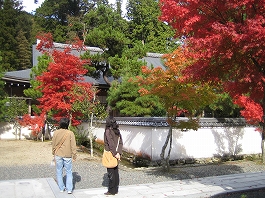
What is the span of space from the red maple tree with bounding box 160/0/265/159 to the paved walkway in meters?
2.27

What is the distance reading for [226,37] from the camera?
14.5 ft

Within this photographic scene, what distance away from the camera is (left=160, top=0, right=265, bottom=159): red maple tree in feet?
13.9

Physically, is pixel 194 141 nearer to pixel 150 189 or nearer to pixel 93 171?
pixel 93 171

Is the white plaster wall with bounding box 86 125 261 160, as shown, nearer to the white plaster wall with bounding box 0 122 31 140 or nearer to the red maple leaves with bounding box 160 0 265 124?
the red maple leaves with bounding box 160 0 265 124

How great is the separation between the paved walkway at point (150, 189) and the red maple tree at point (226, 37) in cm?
227

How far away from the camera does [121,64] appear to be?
48.6 ft

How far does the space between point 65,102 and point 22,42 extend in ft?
87.4

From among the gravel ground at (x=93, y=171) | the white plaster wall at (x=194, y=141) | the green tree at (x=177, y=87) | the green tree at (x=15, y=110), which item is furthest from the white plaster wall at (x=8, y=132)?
the green tree at (x=177, y=87)

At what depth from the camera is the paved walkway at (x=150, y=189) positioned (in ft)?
18.4

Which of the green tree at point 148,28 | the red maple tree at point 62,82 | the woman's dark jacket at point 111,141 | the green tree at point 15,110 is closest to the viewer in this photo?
the woman's dark jacket at point 111,141

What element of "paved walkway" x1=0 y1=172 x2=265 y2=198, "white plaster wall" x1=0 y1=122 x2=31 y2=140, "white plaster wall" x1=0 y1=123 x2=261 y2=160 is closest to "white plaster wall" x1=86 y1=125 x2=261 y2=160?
"white plaster wall" x1=0 y1=123 x2=261 y2=160

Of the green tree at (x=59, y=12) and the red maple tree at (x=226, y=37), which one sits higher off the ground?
the green tree at (x=59, y=12)

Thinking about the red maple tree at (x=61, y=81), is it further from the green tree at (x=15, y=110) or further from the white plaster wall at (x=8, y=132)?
the white plaster wall at (x=8, y=132)

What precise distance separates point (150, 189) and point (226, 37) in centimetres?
363
